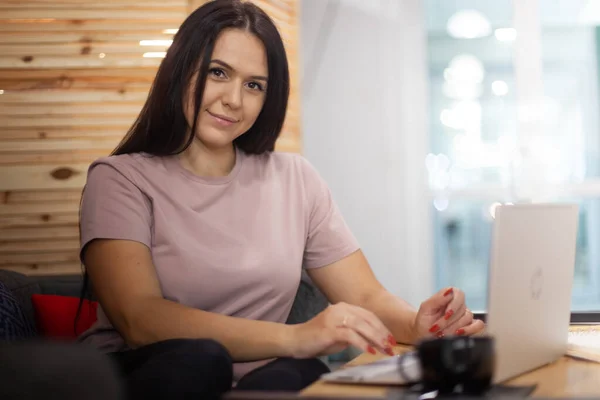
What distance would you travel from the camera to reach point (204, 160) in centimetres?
186

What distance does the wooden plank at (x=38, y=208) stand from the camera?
3.26m

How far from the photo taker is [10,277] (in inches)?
82.4

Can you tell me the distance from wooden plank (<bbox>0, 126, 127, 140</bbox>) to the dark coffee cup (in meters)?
2.56

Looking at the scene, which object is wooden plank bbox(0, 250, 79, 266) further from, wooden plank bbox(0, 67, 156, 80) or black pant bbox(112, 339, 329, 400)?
black pant bbox(112, 339, 329, 400)

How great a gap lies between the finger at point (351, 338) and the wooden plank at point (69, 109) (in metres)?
2.27

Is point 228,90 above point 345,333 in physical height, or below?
above

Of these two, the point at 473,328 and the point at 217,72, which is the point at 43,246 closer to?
the point at 217,72

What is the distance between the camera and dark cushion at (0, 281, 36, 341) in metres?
1.72

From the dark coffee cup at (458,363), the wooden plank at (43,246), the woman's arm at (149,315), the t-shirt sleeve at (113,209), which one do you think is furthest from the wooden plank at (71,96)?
the dark coffee cup at (458,363)

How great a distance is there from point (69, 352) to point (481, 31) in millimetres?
4627

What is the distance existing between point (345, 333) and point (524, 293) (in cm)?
29

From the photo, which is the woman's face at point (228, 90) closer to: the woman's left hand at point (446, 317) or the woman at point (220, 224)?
the woman at point (220, 224)

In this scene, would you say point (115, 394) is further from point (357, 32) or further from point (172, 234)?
point (357, 32)

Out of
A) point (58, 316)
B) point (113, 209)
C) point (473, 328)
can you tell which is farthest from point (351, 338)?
point (58, 316)
